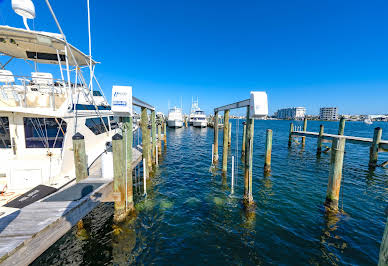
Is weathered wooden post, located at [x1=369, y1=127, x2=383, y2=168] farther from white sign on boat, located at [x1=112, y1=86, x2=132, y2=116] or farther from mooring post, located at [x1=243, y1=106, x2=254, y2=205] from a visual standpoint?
white sign on boat, located at [x1=112, y1=86, x2=132, y2=116]

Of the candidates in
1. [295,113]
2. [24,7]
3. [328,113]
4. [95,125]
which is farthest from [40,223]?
[295,113]

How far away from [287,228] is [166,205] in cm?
497

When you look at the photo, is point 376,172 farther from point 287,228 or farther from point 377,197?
point 287,228

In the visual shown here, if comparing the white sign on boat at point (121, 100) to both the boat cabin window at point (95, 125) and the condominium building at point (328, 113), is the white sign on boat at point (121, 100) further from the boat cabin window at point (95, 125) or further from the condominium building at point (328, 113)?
the condominium building at point (328, 113)

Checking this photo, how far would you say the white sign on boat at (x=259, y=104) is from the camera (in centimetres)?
526

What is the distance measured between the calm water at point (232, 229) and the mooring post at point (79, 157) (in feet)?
5.78

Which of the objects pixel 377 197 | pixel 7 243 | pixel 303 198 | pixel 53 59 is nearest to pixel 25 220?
pixel 7 243

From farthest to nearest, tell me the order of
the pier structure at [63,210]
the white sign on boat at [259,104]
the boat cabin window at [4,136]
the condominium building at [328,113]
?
the condominium building at [328,113]
the boat cabin window at [4,136]
the white sign on boat at [259,104]
the pier structure at [63,210]

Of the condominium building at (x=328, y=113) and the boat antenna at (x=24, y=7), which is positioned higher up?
the condominium building at (x=328, y=113)

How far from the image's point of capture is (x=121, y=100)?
Result: 218 inches

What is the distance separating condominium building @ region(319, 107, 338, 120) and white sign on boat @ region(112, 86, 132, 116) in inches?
7630

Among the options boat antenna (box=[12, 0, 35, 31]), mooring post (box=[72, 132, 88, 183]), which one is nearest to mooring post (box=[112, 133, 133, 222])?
mooring post (box=[72, 132, 88, 183])

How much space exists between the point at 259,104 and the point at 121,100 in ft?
14.7

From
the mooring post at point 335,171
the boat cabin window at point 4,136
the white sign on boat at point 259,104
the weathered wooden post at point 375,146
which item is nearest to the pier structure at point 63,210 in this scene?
the white sign on boat at point 259,104
